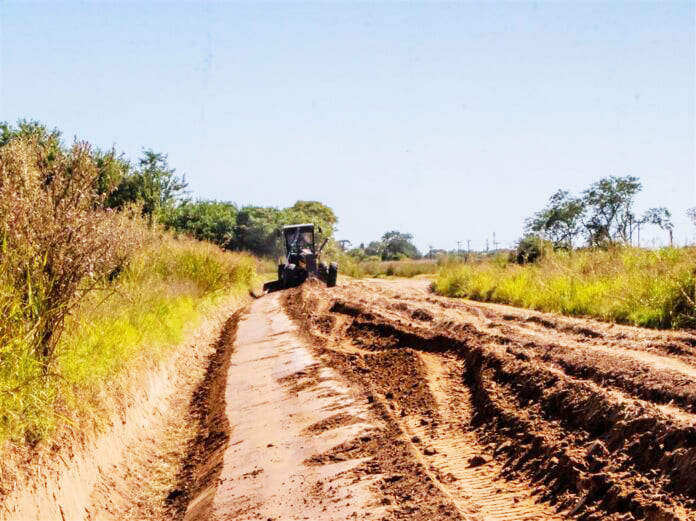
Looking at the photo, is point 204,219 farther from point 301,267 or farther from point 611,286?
point 611,286

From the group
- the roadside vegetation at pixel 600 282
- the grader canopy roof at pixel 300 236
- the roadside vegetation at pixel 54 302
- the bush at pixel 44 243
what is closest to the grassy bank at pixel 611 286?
the roadside vegetation at pixel 600 282

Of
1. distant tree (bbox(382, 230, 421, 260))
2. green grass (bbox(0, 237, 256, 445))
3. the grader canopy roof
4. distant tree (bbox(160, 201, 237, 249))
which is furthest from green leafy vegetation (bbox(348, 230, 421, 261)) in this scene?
green grass (bbox(0, 237, 256, 445))

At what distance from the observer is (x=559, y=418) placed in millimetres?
8141

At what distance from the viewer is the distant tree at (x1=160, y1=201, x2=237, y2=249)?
46.7m

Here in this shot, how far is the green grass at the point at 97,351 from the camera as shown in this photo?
7113mm

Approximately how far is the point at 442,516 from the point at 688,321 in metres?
9.21

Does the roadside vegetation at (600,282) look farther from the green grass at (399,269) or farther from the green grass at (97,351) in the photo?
the green grass at (399,269)

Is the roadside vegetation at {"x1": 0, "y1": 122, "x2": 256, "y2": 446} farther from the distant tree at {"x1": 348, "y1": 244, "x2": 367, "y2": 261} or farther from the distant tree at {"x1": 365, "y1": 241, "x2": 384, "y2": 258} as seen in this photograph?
the distant tree at {"x1": 365, "y1": 241, "x2": 384, "y2": 258}

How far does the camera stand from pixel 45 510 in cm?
671

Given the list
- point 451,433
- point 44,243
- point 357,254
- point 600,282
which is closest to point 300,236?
point 600,282

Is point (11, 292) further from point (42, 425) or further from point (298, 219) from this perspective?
point (298, 219)

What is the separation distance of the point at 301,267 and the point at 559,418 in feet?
90.5

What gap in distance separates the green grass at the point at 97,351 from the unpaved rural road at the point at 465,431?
1295 millimetres

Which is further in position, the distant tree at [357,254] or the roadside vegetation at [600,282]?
the distant tree at [357,254]
